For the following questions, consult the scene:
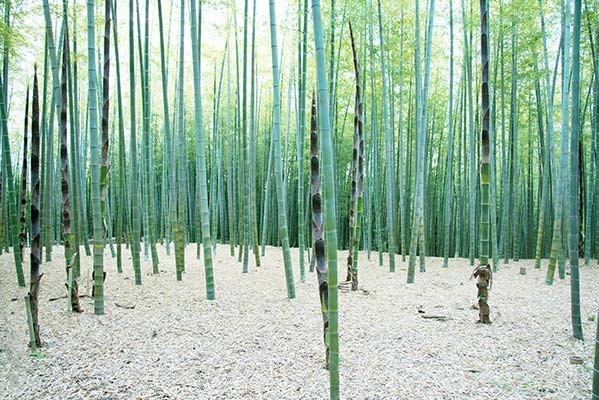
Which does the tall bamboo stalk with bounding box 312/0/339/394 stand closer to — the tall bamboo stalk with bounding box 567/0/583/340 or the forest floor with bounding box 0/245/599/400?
the forest floor with bounding box 0/245/599/400

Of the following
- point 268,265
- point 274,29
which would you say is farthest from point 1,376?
point 268,265

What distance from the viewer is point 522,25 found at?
557 centimetres

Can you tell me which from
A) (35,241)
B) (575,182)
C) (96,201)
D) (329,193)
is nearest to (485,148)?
(575,182)

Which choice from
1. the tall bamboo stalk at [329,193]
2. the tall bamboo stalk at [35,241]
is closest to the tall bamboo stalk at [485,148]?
the tall bamboo stalk at [329,193]

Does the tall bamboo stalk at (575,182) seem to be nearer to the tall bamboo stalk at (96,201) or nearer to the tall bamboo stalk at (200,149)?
the tall bamboo stalk at (200,149)

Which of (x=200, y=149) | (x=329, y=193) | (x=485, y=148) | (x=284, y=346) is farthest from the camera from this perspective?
(x=200, y=149)

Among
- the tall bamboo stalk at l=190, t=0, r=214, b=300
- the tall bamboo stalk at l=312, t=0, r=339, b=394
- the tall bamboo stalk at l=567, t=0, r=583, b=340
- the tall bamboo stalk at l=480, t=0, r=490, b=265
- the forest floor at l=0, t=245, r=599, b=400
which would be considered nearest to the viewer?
the tall bamboo stalk at l=312, t=0, r=339, b=394

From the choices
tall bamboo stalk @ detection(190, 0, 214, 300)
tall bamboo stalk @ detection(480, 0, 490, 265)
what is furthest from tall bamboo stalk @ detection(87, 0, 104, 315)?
tall bamboo stalk @ detection(480, 0, 490, 265)

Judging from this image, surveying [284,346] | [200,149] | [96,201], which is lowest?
[284,346]

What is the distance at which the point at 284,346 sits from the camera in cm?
257

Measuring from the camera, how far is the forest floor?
2.01m

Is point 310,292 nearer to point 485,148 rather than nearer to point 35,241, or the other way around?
point 485,148

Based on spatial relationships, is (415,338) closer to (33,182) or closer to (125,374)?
(125,374)

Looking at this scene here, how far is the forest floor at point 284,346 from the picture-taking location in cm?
201
